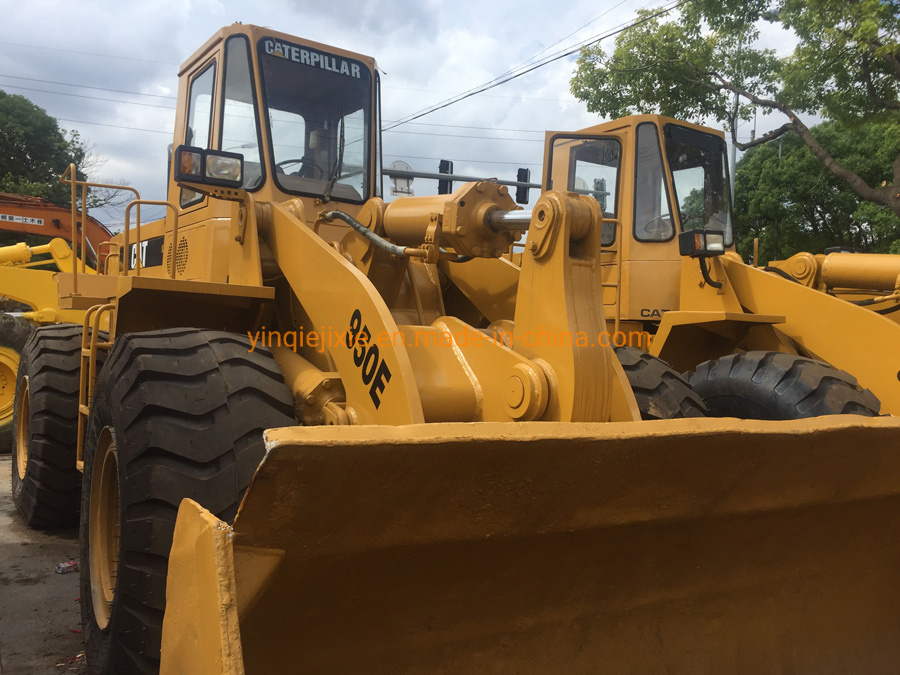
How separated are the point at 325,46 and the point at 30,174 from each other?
101 feet

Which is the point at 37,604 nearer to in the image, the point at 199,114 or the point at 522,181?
the point at 199,114

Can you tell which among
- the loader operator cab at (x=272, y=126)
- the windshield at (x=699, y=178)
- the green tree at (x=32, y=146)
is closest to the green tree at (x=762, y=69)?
the windshield at (x=699, y=178)

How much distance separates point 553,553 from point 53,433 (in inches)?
169

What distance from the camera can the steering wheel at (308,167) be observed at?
15.4ft

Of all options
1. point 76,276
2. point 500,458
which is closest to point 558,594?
point 500,458

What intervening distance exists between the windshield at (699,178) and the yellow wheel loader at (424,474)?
127 inches

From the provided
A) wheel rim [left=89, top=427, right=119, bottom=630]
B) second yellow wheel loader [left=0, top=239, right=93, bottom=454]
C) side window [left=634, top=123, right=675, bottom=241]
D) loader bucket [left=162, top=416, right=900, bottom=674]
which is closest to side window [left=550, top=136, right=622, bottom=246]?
side window [left=634, top=123, right=675, bottom=241]

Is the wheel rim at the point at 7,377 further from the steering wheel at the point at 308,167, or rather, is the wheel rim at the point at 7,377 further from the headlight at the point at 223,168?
the headlight at the point at 223,168

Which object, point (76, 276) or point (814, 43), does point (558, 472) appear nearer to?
point (76, 276)

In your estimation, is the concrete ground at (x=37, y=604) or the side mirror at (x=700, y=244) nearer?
the concrete ground at (x=37, y=604)

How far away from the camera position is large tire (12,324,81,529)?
5.40 m

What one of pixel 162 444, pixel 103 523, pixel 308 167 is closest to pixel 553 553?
pixel 162 444

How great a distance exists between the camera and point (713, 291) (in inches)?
253

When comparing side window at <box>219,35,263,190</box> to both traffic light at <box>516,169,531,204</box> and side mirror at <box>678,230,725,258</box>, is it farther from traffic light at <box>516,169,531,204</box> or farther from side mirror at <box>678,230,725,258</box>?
side mirror at <box>678,230,725,258</box>
